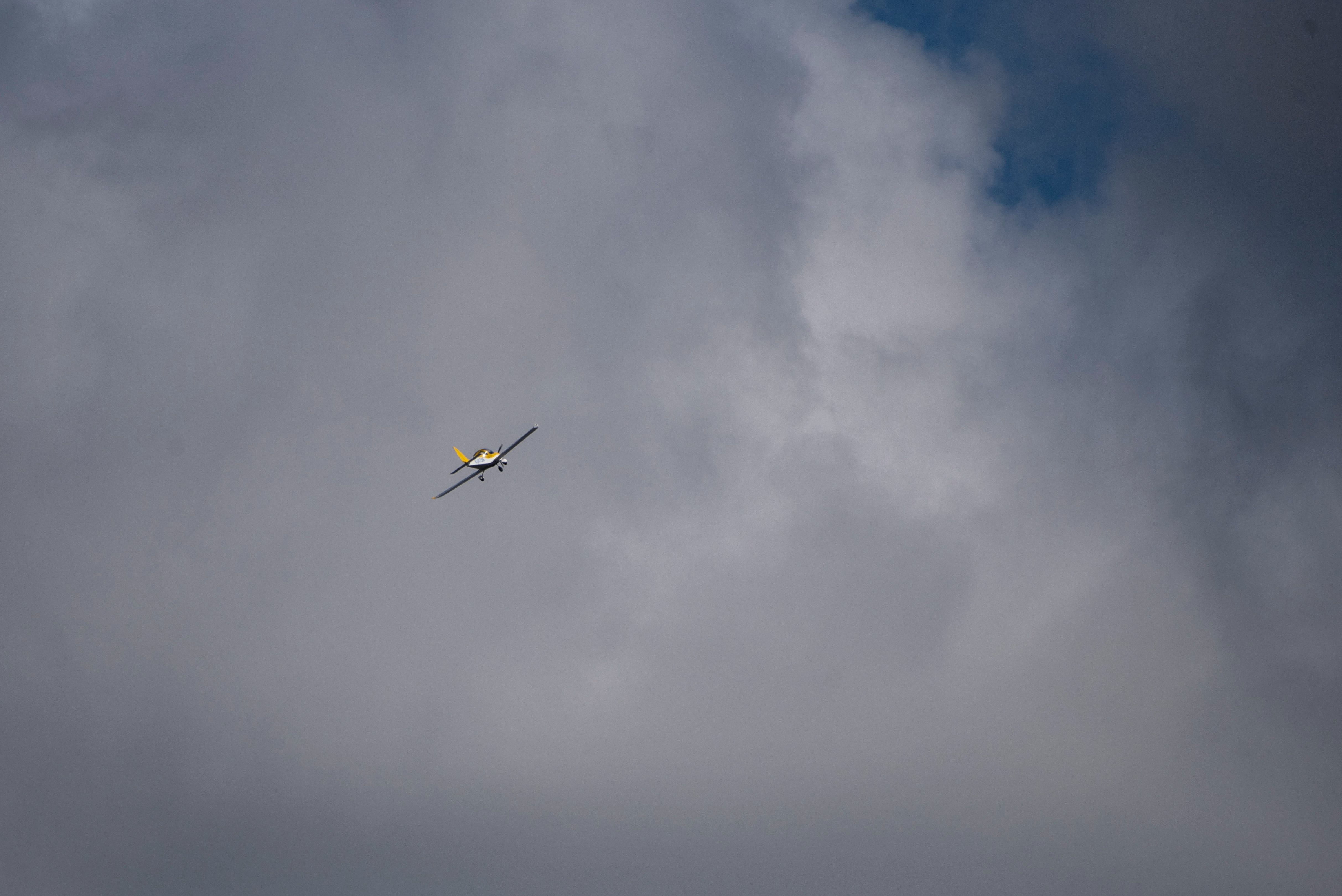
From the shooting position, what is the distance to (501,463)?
15288 cm
